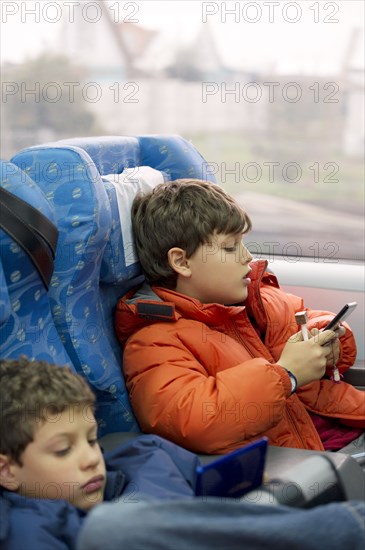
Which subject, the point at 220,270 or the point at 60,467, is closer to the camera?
the point at 60,467

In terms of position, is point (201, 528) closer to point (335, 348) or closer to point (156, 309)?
point (156, 309)

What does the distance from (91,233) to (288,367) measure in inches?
20.4

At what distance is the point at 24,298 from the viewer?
1.54 metres

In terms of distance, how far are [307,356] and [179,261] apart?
36 centimetres

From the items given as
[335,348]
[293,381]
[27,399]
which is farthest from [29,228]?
[335,348]

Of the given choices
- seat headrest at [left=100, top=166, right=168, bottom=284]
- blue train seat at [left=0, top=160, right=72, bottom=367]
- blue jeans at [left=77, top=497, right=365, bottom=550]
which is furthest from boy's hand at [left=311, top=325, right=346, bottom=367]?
blue jeans at [left=77, top=497, right=365, bottom=550]

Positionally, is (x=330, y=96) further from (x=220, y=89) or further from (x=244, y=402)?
(x=244, y=402)

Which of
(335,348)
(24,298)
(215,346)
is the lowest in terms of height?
(335,348)

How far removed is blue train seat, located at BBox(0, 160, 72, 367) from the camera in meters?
1.47

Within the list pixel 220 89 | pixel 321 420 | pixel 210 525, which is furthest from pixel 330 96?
pixel 210 525

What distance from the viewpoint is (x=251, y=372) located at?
5.45ft

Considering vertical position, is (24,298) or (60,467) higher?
(24,298)

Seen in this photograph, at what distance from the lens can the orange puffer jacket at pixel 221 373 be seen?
1625 mm

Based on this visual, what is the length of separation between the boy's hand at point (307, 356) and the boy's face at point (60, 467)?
568 millimetres
